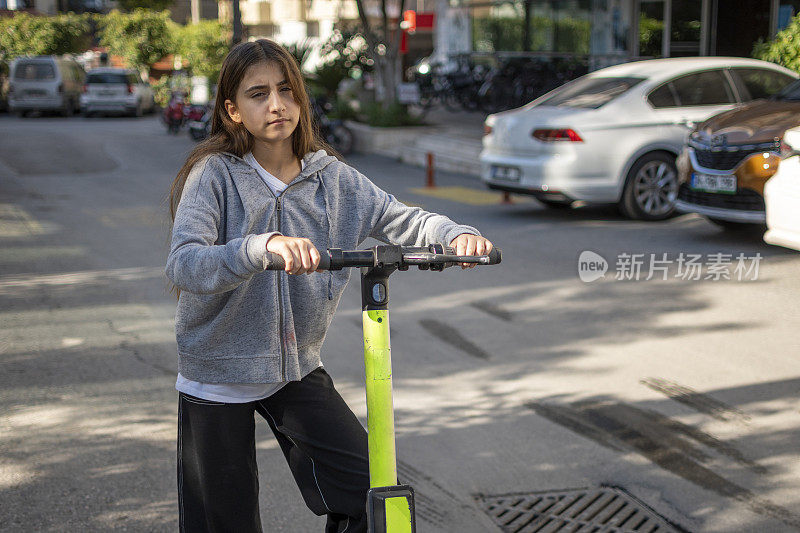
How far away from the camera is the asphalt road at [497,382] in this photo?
403cm

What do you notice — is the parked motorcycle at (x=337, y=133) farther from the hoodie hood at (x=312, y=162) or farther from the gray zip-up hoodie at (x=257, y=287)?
the gray zip-up hoodie at (x=257, y=287)

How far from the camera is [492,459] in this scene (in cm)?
439

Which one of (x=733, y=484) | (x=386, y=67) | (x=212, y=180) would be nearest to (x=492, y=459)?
(x=733, y=484)

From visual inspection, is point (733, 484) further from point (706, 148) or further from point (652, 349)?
point (706, 148)

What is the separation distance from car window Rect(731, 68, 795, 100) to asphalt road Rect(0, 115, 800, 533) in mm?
1909

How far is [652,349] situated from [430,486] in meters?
2.43

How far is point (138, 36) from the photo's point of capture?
40219 millimetres

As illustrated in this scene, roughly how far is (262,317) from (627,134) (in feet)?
28.3

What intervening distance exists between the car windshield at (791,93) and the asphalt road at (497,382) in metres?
1.41

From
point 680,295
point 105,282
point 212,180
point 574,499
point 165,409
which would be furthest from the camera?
point 105,282

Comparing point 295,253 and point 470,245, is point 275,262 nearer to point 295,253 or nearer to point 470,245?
point 295,253

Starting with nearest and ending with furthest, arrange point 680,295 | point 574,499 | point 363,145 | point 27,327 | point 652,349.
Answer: point 574,499
point 652,349
point 27,327
point 680,295
point 363,145

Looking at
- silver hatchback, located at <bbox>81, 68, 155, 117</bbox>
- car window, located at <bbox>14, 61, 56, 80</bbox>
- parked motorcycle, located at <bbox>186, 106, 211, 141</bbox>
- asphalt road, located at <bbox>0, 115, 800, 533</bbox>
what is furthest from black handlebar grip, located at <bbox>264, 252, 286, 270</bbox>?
car window, located at <bbox>14, 61, 56, 80</bbox>

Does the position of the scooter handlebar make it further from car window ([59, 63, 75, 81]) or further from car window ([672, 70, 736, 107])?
car window ([59, 63, 75, 81])
